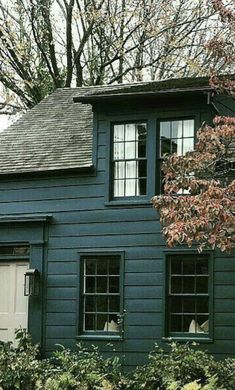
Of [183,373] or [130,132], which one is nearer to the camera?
[183,373]

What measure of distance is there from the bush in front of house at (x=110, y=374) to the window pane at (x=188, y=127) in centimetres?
430

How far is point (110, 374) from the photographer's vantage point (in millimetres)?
12375

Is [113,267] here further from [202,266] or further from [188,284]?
[202,266]

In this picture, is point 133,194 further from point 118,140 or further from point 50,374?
point 50,374

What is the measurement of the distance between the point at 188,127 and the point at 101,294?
147 inches

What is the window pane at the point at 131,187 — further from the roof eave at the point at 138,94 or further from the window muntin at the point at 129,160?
the roof eave at the point at 138,94

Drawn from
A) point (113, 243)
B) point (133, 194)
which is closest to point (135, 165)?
point (133, 194)

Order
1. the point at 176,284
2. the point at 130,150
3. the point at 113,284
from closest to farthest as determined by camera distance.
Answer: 1. the point at 176,284
2. the point at 113,284
3. the point at 130,150

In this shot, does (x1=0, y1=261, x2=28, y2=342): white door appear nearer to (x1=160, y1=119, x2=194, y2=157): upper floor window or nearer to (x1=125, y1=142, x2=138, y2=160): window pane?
(x1=125, y1=142, x2=138, y2=160): window pane

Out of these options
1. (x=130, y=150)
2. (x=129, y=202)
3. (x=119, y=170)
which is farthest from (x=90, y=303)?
(x=130, y=150)

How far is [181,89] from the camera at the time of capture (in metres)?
14.8

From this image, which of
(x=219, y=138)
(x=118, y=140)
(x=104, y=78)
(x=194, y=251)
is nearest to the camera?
(x=219, y=138)

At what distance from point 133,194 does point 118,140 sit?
1.19 metres

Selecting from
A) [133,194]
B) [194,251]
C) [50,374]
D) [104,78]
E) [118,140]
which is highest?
[104,78]
